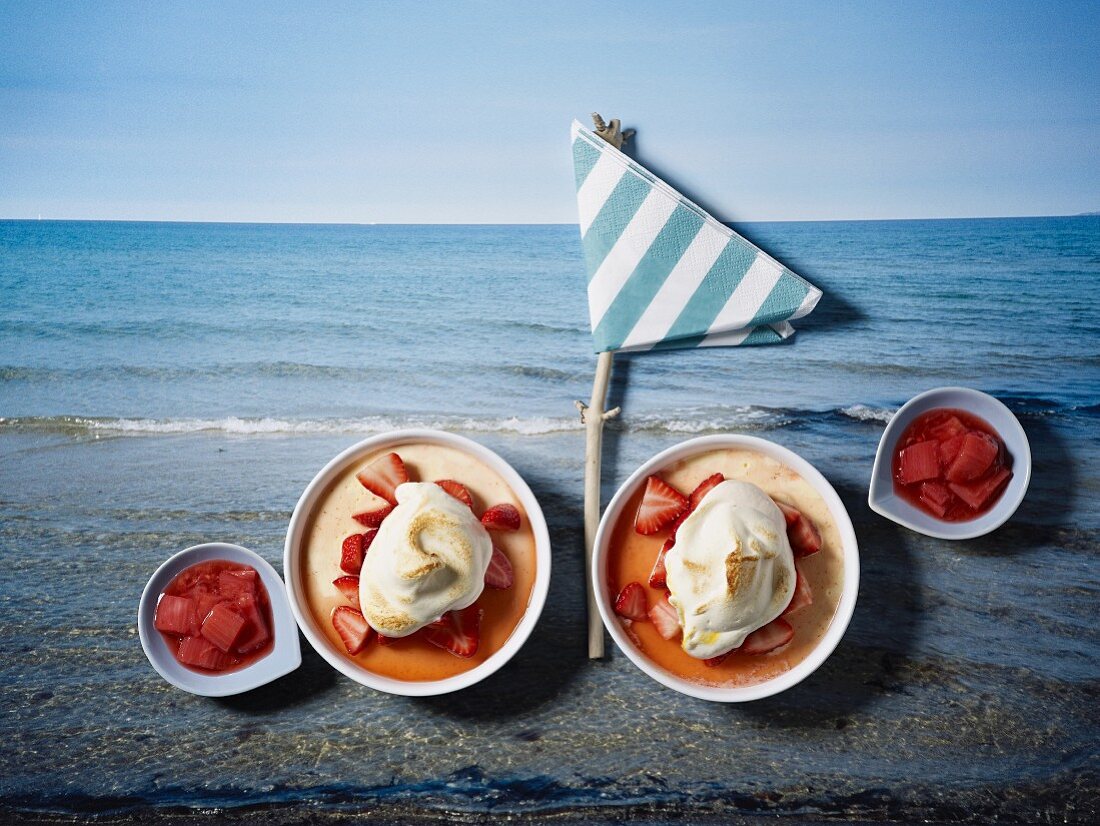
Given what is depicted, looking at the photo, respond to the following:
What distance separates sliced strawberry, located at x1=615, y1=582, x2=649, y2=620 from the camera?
5.67 feet

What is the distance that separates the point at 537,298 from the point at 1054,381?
5.53 ft

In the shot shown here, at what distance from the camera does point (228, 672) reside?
1.83m

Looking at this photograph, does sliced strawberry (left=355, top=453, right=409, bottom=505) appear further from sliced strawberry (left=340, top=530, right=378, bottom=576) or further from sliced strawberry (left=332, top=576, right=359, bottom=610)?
sliced strawberry (left=332, top=576, right=359, bottom=610)

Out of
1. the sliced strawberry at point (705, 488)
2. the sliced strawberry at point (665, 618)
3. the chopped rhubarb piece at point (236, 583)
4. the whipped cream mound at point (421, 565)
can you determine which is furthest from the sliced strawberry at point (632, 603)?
the chopped rhubarb piece at point (236, 583)

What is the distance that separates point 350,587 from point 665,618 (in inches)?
33.4

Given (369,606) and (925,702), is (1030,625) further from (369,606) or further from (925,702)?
(369,606)

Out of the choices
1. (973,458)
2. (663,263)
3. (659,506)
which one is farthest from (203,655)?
(973,458)

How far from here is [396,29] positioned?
2.09 m

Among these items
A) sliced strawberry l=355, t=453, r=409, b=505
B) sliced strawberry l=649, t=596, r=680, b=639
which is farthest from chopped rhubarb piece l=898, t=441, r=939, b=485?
sliced strawberry l=355, t=453, r=409, b=505

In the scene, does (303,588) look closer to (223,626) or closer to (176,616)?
(223,626)

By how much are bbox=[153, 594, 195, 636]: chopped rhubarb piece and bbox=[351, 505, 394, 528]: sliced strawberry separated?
0.57 metres

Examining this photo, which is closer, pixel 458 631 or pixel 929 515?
pixel 458 631

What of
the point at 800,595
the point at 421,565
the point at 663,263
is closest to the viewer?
the point at 421,565

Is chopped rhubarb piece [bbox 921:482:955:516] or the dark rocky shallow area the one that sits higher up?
chopped rhubarb piece [bbox 921:482:955:516]
